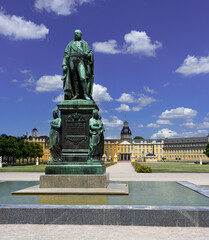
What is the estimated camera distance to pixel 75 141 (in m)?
10.4

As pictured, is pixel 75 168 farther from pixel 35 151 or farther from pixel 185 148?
pixel 185 148

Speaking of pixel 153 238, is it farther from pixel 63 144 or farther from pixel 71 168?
pixel 63 144

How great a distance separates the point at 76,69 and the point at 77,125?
2.36 meters

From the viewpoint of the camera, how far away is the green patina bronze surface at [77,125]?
10023 millimetres

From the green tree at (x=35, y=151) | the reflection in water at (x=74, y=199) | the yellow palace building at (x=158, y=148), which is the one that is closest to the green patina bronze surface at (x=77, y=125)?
the reflection in water at (x=74, y=199)

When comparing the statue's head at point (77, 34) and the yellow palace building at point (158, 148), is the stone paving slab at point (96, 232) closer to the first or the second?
the statue's head at point (77, 34)

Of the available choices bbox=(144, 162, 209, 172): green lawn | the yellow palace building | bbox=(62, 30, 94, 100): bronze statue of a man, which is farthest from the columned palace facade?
bbox=(62, 30, 94, 100): bronze statue of a man

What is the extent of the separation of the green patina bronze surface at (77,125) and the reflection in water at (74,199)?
1688mm

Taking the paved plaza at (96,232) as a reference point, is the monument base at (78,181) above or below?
above

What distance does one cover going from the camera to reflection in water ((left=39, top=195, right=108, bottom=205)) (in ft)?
23.7

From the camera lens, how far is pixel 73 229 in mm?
5930

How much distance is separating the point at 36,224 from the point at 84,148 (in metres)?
4.33

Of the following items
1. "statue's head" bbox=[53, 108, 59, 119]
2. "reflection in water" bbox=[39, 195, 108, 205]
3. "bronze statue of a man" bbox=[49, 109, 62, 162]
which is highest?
"statue's head" bbox=[53, 108, 59, 119]

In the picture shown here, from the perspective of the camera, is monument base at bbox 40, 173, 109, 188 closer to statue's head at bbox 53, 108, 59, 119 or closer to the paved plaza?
statue's head at bbox 53, 108, 59, 119
